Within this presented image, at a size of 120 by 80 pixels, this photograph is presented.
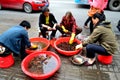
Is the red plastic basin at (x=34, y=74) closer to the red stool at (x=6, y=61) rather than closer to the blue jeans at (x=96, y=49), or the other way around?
the red stool at (x=6, y=61)

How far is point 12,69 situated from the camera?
3.85 m

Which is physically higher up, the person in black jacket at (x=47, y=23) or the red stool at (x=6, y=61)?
the person in black jacket at (x=47, y=23)

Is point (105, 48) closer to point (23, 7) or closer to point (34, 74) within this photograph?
point (34, 74)

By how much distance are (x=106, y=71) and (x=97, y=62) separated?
40 centimetres

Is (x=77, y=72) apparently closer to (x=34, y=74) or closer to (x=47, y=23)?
(x=34, y=74)

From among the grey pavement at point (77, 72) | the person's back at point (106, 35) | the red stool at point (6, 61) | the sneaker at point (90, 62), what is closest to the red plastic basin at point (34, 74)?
the grey pavement at point (77, 72)

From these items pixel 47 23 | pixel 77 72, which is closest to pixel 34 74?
pixel 77 72

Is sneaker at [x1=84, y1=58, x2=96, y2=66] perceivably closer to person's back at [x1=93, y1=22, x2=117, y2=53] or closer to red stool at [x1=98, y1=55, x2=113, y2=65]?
red stool at [x1=98, y1=55, x2=113, y2=65]

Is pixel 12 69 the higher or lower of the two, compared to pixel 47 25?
lower

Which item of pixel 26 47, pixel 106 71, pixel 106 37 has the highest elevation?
pixel 106 37

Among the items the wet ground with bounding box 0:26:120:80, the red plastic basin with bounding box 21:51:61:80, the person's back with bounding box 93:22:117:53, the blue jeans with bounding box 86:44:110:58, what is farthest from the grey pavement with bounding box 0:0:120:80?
the person's back with bounding box 93:22:117:53

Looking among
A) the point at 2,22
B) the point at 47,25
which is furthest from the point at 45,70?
the point at 2,22

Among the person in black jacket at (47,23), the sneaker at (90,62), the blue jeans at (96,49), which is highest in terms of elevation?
the person in black jacket at (47,23)

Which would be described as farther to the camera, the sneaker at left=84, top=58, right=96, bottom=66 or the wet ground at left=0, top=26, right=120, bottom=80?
the sneaker at left=84, top=58, right=96, bottom=66
